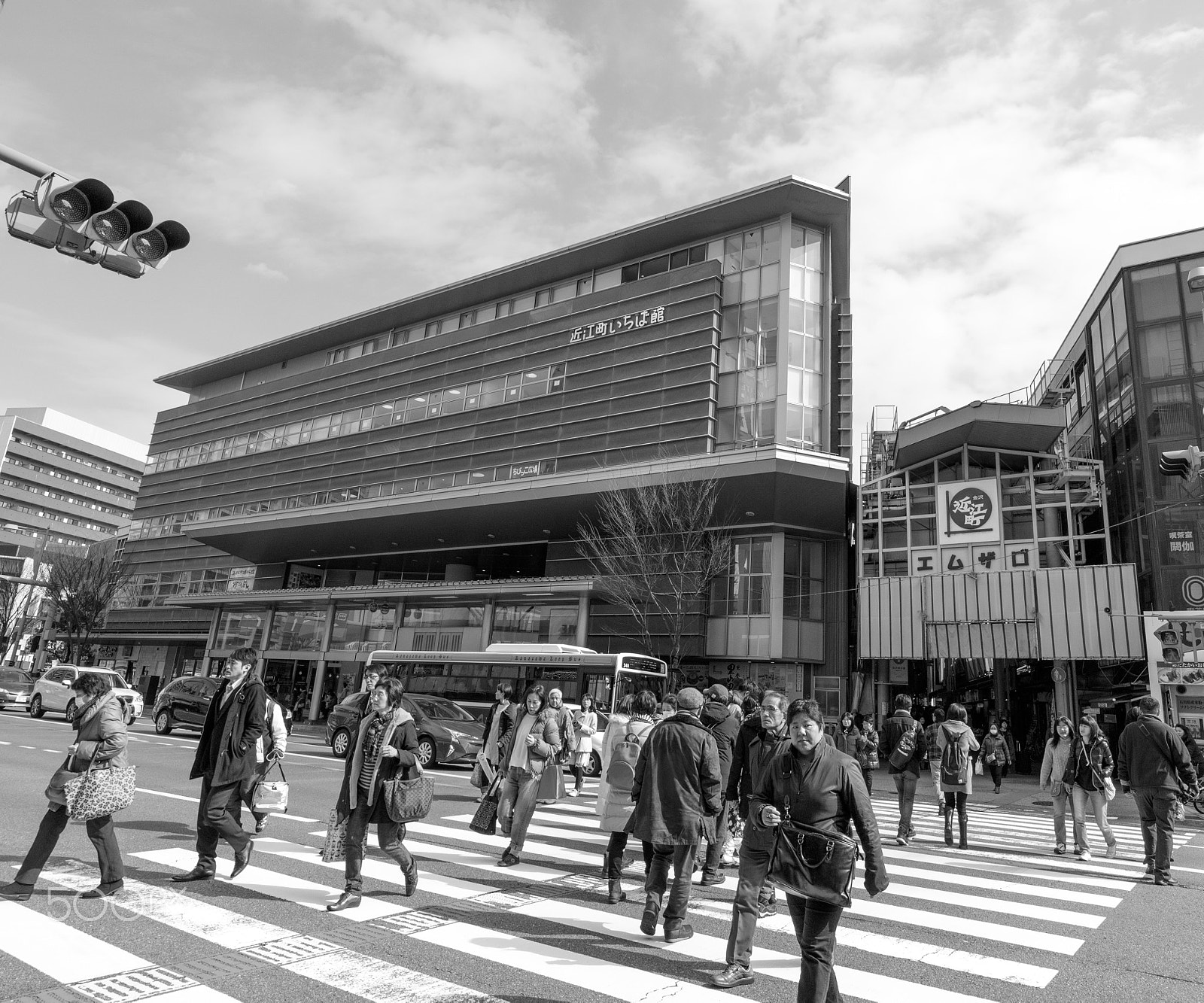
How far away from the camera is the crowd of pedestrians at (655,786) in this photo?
4.34 m

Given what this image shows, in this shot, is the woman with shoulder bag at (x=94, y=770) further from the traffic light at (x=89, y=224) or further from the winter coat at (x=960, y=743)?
the winter coat at (x=960, y=743)

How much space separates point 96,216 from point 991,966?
26.9ft

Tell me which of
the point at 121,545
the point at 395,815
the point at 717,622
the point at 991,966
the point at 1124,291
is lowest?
the point at 991,966

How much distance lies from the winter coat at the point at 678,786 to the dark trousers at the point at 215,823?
11.1ft

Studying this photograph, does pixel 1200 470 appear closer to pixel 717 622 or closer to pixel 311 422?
pixel 717 622

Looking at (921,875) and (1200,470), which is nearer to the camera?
(921,875)

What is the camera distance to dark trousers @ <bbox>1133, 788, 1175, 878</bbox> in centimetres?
877

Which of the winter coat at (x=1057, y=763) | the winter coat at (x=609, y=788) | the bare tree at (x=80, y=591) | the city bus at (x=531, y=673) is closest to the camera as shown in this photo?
the winter coat at (x=609, y=788)

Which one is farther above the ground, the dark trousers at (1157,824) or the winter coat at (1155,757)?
the winter coat at (1155,757)

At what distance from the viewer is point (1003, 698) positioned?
28.4m

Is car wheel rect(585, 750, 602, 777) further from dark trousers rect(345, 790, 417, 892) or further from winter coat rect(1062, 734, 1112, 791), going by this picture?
dark trousers rect(345, 790, 417, 892)

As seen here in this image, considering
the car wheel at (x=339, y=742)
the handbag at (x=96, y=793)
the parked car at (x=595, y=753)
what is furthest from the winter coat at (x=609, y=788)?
the car wheel at (x=339, y=742)

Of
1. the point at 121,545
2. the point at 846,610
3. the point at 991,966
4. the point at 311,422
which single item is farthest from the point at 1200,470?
the point at 121,545

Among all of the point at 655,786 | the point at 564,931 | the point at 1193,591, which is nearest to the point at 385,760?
the point at 564,931
